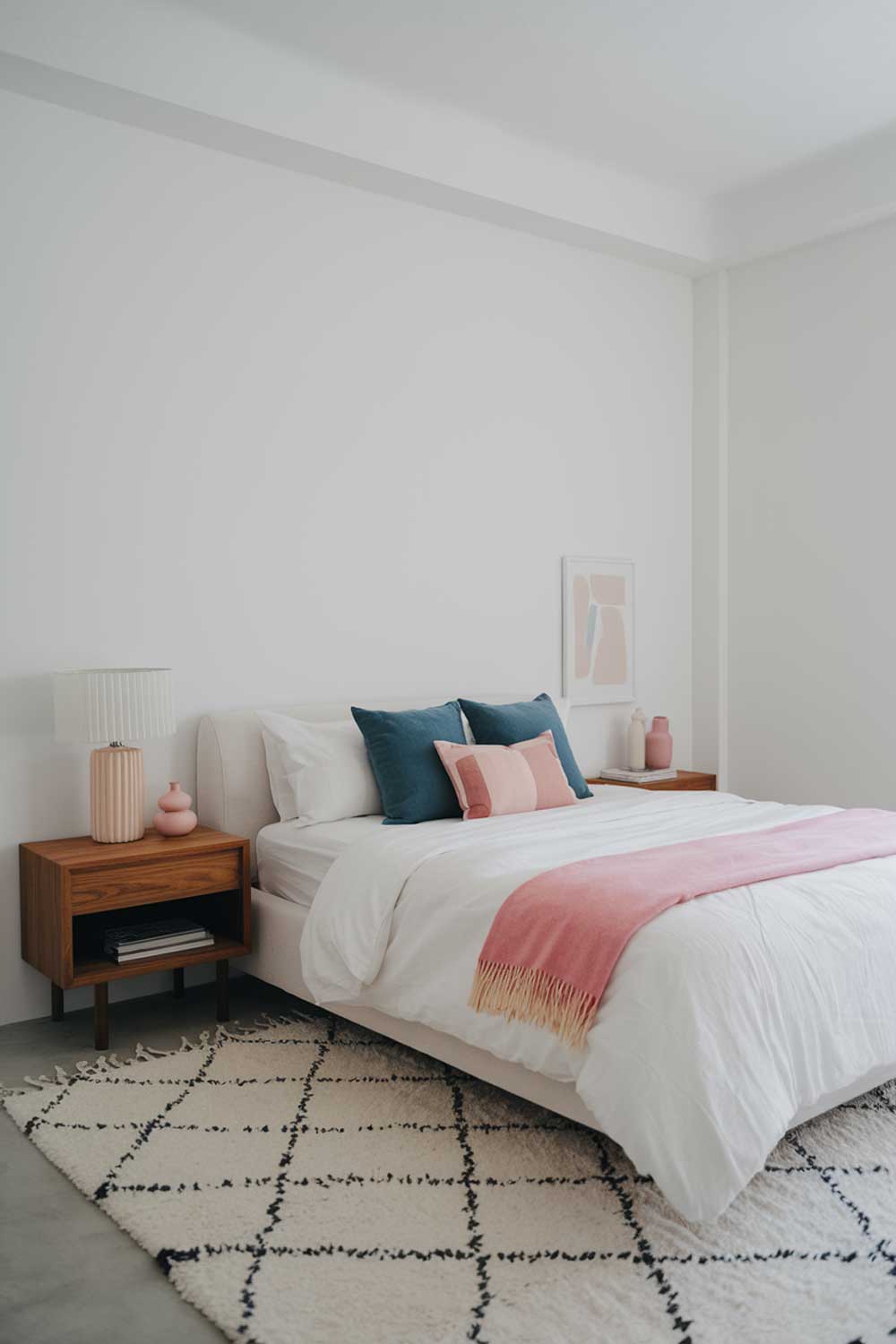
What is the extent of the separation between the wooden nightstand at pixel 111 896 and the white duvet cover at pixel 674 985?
44cm

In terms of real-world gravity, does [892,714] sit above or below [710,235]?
below

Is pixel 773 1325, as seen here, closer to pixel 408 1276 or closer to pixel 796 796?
pixel 408 1276

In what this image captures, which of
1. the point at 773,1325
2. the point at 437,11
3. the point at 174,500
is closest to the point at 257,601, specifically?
the point at 174,500

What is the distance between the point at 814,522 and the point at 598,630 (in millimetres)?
1106

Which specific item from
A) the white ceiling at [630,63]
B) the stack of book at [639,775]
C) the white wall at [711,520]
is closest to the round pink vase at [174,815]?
the stack of book at [639,775]

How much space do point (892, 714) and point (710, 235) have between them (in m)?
2.41

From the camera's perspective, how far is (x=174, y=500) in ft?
13.2

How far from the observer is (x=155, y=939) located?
3549 millimetres

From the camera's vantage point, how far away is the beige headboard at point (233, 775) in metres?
3.98

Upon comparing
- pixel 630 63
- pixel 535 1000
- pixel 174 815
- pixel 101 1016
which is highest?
pixel 630 63

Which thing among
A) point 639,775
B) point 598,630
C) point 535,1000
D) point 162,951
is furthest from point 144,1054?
point 598,630

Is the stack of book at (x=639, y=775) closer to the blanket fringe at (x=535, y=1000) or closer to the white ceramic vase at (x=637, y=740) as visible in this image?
the white ceramic vase at (x=637, y=740)

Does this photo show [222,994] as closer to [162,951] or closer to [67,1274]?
[162,951]

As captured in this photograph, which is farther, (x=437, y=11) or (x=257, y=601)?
(x=257, y=601)
